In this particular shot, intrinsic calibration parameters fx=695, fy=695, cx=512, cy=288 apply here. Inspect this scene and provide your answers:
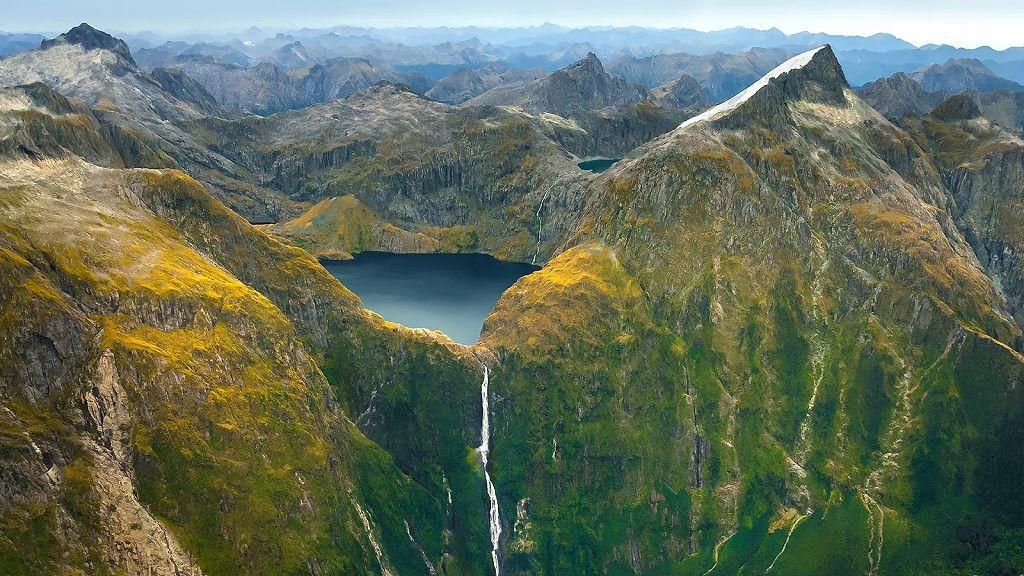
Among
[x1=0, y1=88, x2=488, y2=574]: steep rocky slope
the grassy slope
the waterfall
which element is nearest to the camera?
[x1=0, y1=88, x2=488, y2=574]: steep rocky slope

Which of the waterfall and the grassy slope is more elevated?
the grassy slope

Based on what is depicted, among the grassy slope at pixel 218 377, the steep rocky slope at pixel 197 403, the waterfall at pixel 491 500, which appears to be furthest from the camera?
the waterfall at pixel 491 500

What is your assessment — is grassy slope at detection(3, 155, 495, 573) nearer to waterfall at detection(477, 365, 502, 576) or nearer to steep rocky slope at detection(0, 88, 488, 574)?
steep rocky slope at detection(0, 88, 488, 574)

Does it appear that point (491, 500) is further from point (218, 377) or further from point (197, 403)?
point (197, 403)

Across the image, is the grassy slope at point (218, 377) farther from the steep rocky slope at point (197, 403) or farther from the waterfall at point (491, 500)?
the waterfall at point (491, 500)

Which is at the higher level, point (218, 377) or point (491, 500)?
point (218, 377)

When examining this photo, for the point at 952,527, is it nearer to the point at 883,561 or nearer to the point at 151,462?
the point at 883,561

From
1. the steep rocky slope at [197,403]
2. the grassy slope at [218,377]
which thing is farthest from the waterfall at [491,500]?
the grassy slope at [218,377]

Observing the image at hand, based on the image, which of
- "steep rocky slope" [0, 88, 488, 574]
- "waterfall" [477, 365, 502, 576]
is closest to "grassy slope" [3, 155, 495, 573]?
"steep rocky slope" [0, 88, 488, 574]

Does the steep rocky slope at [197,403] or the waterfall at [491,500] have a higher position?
the steep rocky slope at [197,403]

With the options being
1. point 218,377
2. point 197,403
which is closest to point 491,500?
point 218,377

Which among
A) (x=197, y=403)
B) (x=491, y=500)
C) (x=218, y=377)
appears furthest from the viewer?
(x=491, y=500)

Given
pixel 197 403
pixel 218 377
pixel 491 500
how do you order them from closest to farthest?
pixel 197 403 < pixel 218 377 < pixel 491 500
